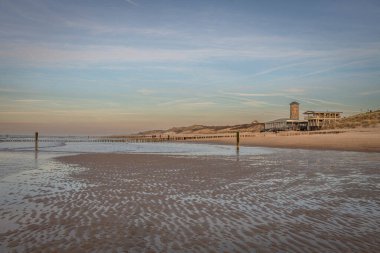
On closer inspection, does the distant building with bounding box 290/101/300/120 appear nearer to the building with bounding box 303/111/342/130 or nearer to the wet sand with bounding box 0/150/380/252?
the building with bounding box 303/111/342/130

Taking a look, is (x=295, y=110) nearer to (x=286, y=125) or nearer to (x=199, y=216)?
(x=286, y=125)

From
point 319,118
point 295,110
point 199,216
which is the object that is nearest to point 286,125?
point 319,118

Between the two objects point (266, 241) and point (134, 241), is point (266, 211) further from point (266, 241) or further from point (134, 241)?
point (134, 241)

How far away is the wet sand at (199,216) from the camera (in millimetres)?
5398

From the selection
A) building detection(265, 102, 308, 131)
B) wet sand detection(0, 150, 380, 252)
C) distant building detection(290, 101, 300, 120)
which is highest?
distant building detection(290, 101, 300, 120)

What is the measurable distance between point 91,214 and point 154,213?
135cm

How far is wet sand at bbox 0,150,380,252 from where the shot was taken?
5.40 m

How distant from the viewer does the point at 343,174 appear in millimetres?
14008

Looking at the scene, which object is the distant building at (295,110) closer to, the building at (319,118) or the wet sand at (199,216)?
the building at (319,118)

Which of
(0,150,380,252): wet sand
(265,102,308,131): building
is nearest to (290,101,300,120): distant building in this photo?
(265,102,308,131): building

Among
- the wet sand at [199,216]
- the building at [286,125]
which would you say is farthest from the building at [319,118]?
the wet sand at [199,216]

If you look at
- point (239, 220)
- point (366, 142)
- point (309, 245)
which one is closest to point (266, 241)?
point (309, 245)

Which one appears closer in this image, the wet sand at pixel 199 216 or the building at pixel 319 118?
the wet sand at pixel 199 216

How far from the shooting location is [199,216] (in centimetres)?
729
